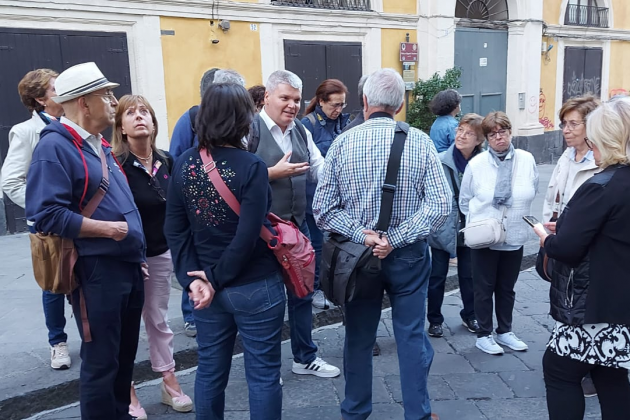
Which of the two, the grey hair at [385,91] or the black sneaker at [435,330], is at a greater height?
the grey hair at [385,91]

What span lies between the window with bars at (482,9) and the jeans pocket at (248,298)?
12157mm

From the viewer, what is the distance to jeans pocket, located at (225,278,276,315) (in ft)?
8.16

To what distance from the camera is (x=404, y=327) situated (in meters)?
2.89

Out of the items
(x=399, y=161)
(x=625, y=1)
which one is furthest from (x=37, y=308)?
(x=625, y=1)

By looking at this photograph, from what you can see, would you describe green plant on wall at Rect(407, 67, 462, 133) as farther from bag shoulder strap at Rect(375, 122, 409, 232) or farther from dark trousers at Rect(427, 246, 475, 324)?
bag shoulder strap at Rect(375, 122, 409, 232)

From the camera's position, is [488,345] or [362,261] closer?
[362,261]

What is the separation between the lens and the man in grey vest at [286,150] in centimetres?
340

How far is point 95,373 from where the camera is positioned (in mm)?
2605

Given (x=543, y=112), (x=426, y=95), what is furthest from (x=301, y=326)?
(x=543, y=112)

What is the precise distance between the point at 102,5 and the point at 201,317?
21.4ft

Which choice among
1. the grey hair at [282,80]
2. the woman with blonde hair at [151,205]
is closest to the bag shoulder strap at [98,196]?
the woman with blonde hair at [151,205]

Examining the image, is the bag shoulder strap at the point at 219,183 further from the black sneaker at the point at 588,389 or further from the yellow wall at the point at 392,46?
the yellow wall at the point at 392,46

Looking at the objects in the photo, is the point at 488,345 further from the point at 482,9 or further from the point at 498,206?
the point at 482,9

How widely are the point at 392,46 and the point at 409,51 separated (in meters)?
0.40
